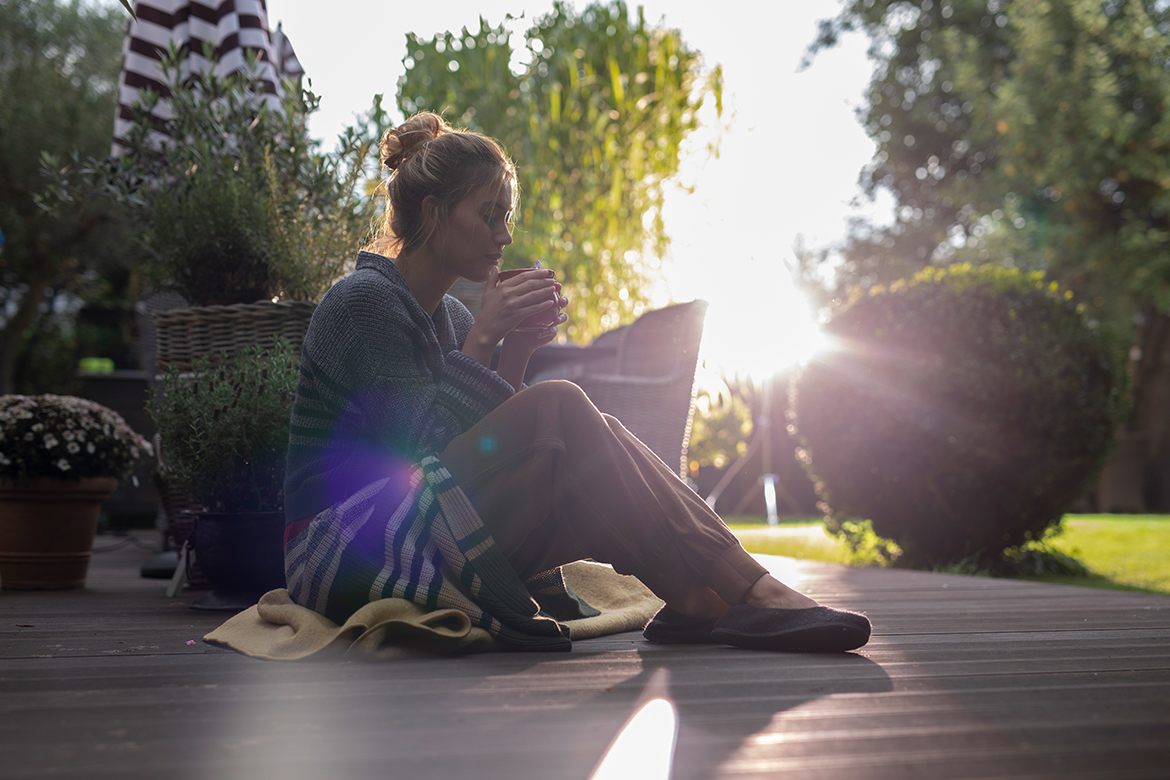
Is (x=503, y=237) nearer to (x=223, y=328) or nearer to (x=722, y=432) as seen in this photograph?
(x=223, y=328)

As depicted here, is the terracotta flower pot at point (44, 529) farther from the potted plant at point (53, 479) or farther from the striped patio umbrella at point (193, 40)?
the striped patio umbrella at point (193, 40)

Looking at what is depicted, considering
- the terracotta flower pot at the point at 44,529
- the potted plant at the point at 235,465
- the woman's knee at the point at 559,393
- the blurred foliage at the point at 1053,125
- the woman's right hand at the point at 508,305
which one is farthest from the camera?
the blurred foliage at the point at 1053,125

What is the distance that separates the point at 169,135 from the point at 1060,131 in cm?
899

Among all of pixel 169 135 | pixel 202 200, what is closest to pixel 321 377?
pixel 202 200

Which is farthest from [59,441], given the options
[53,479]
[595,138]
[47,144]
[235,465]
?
[47,144]

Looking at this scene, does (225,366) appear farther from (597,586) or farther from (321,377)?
(597,586)

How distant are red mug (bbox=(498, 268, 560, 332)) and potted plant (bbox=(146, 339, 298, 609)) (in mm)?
796

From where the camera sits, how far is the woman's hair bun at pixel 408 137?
1.97 meters

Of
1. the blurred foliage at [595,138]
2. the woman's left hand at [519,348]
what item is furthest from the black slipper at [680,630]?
the blurred foliage at [595,138]

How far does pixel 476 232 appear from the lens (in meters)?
1.93

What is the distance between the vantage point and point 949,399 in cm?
418

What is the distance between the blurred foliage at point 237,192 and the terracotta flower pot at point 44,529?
75cm

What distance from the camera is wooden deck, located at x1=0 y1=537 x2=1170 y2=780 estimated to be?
0.96 metres

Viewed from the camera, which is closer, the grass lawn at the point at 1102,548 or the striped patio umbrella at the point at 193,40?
the striped patio umbrella at the point at 193,40
